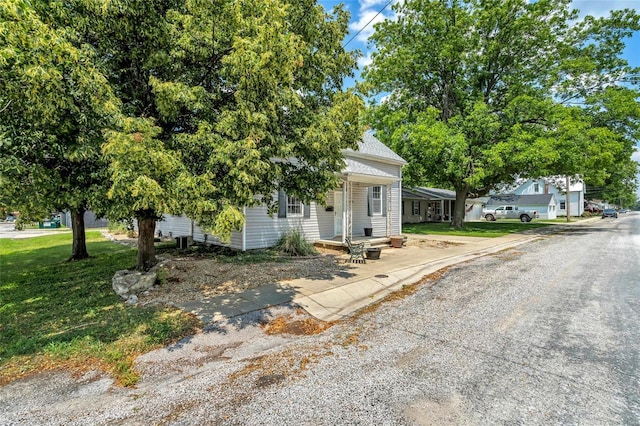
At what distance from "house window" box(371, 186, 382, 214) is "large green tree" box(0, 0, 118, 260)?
12821 millimetres

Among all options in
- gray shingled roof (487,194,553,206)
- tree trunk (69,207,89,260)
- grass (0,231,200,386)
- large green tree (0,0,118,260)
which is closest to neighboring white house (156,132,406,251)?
tree trunk (69,207,89,260)

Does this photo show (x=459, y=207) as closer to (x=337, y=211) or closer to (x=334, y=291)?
(x=337, y=211)

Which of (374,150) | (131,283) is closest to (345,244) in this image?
(374,150)

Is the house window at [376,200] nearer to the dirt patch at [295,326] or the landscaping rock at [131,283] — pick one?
the dirt patch at [295,326]

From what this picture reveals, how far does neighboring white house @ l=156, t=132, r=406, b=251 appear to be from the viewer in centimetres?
1177

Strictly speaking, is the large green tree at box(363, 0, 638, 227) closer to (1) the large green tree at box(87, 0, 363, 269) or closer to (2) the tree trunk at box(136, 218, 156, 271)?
(1) the large green tree at box(87, 0, 363, 269)

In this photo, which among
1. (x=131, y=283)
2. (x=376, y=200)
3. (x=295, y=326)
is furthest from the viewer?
(x=376, y=200)

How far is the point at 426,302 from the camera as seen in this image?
6254mm

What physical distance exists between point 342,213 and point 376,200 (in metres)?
2.92

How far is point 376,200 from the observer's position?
1639cm

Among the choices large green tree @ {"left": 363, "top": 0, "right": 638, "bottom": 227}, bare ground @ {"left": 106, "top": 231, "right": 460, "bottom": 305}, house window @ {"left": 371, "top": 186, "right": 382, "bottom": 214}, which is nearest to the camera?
bare ground @ {"left": 106, "top": 231, "right": 460, "bottom": 305}

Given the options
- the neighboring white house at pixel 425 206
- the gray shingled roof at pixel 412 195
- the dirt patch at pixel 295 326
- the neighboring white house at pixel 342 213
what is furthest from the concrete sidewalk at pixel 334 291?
the gray shingled roof at pixel 412 195

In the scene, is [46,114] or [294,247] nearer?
[46,114]

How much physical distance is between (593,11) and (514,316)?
986 inches
